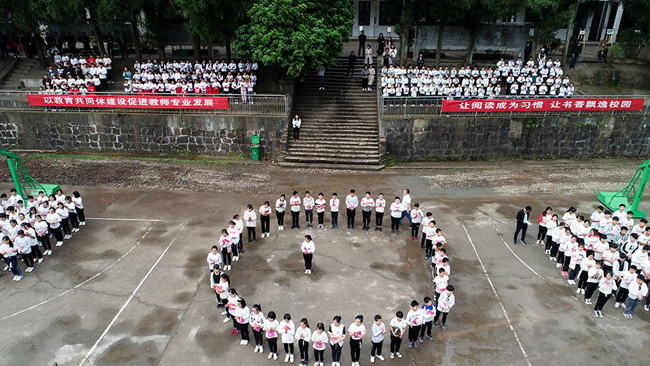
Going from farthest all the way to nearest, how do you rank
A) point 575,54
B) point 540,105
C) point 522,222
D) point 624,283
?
point 575,54
point 540,105
point 522,222
point 624,283

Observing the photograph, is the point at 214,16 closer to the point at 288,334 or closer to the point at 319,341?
the point at 288,334

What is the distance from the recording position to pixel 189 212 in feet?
47.6

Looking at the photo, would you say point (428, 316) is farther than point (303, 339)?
Yes

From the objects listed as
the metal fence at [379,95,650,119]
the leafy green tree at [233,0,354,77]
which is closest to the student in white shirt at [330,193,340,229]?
the metal fence at [379,95,650,119]

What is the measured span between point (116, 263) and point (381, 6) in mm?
26533

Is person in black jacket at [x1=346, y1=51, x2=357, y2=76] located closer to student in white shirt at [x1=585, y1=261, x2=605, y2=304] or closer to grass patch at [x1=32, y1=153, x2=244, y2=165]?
grass patch at [x1=32, y1=153, x2=244, y2=165]

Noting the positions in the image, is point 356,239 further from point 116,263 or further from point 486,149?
point 486,149

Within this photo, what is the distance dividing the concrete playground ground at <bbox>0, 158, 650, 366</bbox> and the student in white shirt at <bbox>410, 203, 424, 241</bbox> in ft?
1.49

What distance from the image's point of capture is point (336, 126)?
20094mm

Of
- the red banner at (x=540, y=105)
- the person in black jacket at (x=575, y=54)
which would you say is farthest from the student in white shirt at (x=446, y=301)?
the person in black jacket at (x=575, y=54)

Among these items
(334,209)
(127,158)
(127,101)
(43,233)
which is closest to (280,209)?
(334,209)

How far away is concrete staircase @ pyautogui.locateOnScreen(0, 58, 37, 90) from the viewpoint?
22.9 metres

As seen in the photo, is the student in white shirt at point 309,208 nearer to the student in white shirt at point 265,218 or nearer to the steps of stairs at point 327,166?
the student in white shirt at point 265,218

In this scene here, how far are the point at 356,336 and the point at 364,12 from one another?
28.0 meters
